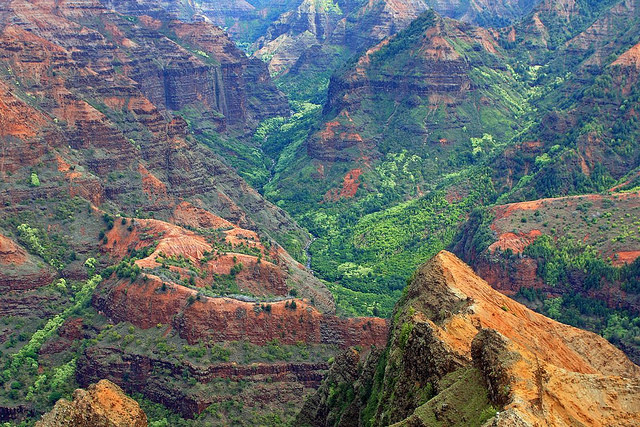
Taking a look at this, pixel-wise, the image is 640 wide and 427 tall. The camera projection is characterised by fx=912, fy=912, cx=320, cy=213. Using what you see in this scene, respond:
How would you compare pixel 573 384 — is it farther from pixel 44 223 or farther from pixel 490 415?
pixel 44 223

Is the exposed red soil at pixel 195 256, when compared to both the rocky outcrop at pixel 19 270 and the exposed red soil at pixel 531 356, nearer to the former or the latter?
the rocky outcrop at pixel 19 270

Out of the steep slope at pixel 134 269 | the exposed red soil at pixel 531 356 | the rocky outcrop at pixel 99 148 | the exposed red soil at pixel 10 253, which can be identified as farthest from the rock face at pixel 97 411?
the rocky outcrop at pixel 99 148

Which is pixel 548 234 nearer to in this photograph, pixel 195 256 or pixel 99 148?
pixel 195 256

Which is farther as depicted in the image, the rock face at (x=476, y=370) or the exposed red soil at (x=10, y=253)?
the exposed red soil at (x=10, y=253)

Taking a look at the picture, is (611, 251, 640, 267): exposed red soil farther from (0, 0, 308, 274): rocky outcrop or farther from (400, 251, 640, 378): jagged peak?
(0, 0, 308, 274): rocky outcrop

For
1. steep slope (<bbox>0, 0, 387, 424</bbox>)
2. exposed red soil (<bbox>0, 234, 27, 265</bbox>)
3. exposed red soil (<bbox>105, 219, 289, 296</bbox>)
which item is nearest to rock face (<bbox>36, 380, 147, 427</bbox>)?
steep slope (<bbox>0, 0, 387, 424</bbox>)

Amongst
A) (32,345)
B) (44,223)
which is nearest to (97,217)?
(44,223)

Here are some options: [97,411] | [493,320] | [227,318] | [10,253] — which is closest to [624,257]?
[227,318]
